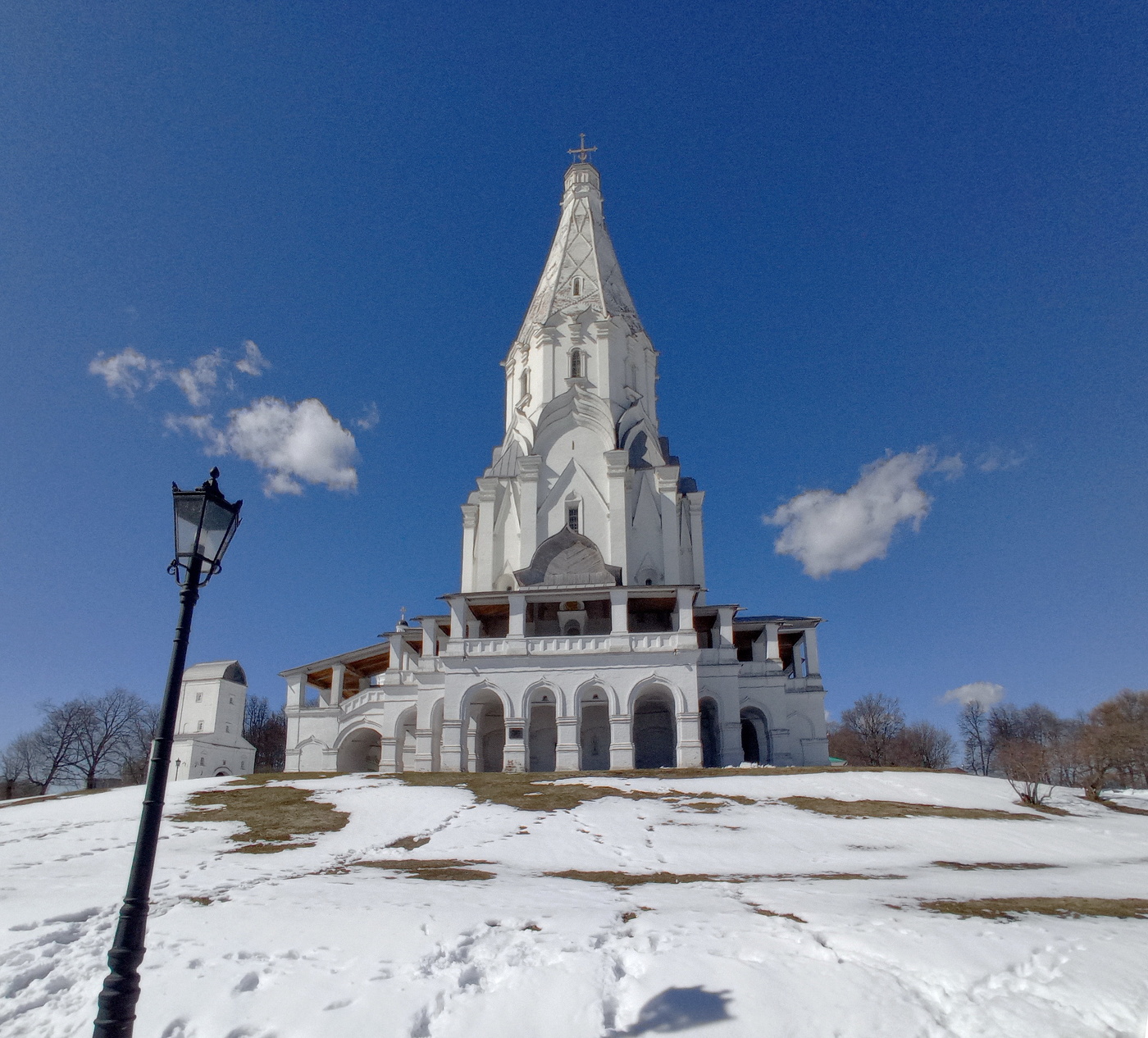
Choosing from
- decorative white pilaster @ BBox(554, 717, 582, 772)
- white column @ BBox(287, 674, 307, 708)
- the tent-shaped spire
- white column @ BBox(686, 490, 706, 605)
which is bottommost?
decorative white pilaster @ BBox(554, 717, 582, 772)

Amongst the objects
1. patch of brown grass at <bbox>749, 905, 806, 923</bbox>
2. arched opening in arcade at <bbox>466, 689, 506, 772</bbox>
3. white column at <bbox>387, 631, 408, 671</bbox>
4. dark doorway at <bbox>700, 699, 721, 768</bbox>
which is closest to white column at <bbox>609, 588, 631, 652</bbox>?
dark doorway at <bbox>700, 699, 721, 768</bbox>

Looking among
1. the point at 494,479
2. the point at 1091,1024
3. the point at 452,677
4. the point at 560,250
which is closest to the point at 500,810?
the point at 452,677

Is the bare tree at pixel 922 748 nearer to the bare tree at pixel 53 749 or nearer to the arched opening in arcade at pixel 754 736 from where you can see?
the arched opening in arcade at pixel 754 736

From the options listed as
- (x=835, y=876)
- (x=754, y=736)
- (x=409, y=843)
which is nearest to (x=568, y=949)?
(x=835, y=876)

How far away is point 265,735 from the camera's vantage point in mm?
63281

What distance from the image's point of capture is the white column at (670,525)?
110 feet

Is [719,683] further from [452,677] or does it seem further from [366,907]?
[366,907]

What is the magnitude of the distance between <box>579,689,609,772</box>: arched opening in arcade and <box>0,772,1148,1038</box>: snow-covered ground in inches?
638

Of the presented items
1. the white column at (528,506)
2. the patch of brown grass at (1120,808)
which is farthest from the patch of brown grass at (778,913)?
the white column at (528,506)

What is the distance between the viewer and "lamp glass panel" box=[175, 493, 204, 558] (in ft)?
18.4

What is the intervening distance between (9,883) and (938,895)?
1100 centimetres

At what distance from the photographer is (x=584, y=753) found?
92.6 feet

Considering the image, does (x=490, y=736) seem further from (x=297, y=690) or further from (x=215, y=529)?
(x=215, y=529)

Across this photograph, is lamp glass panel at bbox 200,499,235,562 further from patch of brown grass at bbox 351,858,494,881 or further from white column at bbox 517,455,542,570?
white column at bbox 517,455,542,570
